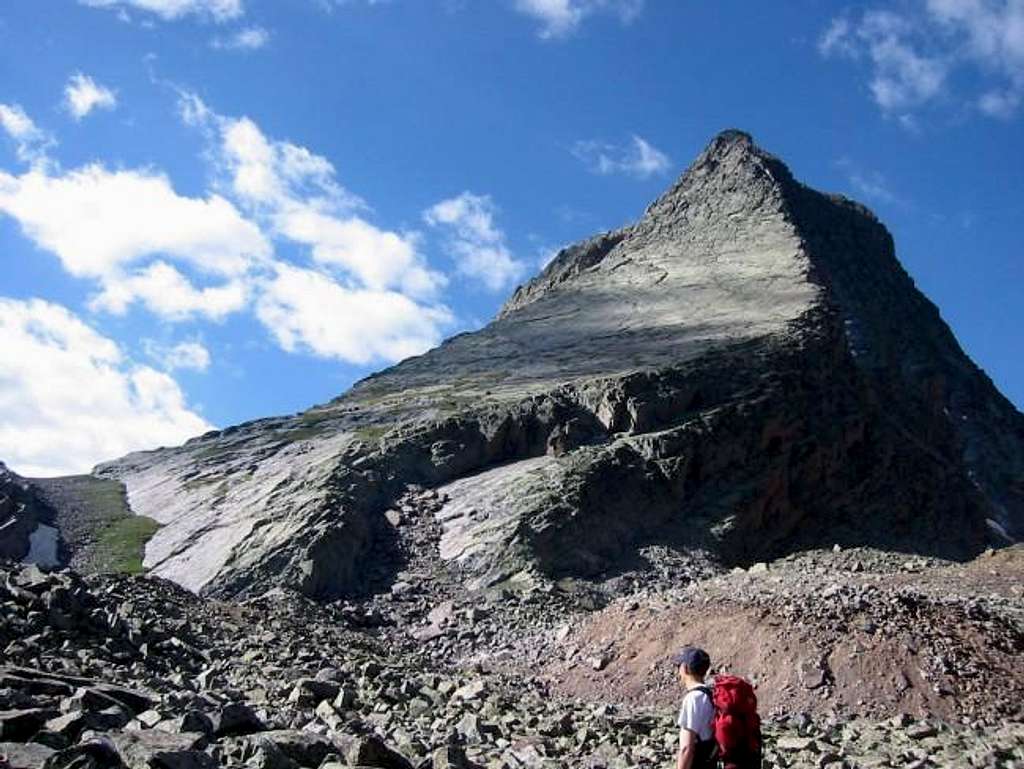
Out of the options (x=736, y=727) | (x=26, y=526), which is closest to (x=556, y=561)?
(x=26, y=526)

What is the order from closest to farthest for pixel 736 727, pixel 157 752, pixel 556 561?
1. pixel 157 752
2. pixel 736 727
3. pixel 556 561

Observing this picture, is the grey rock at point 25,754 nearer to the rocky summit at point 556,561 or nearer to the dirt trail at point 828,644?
the rocky summit at point 556,561

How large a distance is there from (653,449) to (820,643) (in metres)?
36.6

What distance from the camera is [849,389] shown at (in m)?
80.1

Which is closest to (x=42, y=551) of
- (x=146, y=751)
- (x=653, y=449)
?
(x=653, y=449)

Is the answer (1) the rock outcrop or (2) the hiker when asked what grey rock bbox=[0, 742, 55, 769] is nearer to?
(2) the hiker

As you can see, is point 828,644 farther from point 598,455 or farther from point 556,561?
point 598,455

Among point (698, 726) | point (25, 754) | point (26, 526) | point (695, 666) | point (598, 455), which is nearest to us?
point (25, 754)

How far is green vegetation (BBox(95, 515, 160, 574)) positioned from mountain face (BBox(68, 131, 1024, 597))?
4.09ft

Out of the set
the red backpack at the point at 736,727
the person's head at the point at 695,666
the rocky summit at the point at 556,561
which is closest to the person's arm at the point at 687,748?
the red backpack at the point at 736,727

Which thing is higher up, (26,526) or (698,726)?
(26,526)

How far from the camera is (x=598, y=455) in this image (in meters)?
60.4

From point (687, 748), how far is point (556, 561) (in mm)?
39047

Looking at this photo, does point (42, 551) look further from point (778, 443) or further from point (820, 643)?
point (820, 643)
